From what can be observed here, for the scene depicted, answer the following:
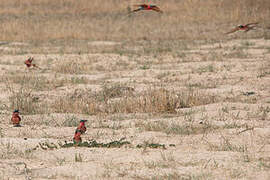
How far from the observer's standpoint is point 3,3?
29.8 m

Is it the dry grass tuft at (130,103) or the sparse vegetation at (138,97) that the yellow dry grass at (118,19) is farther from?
the dry grass tuft at (130,103)

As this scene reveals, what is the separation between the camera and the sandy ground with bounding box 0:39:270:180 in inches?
227

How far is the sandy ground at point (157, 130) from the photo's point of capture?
19.0ft

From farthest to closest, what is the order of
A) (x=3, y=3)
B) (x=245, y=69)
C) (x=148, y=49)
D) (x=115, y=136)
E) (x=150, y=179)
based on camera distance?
(x=3, y=3) → (x=148, y=49) → (x=245, y=69) → (x=115, y=136) → (x=150, y=179)

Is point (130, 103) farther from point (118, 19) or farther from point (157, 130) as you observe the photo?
point (118, 19)

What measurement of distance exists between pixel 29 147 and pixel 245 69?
27.4ft

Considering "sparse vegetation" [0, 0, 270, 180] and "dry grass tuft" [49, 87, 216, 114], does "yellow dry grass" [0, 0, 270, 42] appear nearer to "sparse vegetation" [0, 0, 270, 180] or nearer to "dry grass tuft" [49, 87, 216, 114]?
"sparse vegetation" [0, 0, 270, 180]

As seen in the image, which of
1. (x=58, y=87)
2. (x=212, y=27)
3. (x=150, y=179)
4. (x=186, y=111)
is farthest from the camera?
(x=212, y=27)

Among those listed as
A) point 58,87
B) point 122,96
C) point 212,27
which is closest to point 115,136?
point 122,96

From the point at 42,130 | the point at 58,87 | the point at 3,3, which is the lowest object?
the point at 42,130

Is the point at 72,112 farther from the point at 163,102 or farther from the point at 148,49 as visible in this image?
the point at 148,49

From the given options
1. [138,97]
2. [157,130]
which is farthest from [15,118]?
[138,97]

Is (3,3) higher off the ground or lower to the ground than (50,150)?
higher

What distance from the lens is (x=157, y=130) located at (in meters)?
7.77
